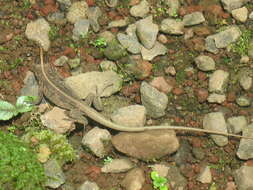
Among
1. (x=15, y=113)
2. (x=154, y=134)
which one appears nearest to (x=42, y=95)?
(x=15, y=113)

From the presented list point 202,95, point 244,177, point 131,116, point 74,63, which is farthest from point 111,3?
point 244,177

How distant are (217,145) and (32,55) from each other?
10.4ft

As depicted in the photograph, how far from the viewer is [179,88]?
22.4ft

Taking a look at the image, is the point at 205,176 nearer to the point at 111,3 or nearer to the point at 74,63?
the point at 74,63

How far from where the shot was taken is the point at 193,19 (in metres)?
7.18

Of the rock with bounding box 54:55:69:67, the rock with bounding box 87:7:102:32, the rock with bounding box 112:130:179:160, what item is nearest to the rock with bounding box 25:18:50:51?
the rock with bounding box 54:55:69:67

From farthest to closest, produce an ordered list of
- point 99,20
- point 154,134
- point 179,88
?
point 99,20 → point 179,88 → point 154,134

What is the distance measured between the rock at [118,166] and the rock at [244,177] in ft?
4.79

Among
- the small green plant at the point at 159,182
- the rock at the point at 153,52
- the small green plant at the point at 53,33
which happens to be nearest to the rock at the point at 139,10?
the rock at the point at 153,52

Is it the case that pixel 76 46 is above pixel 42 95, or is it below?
above

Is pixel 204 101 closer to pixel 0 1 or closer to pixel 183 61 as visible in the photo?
pixel 183 61

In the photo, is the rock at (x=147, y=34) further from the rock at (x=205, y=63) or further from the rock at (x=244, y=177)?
the rock at (x=244, y=177)

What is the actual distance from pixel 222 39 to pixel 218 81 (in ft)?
2.35

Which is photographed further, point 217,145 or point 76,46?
point 76,46
